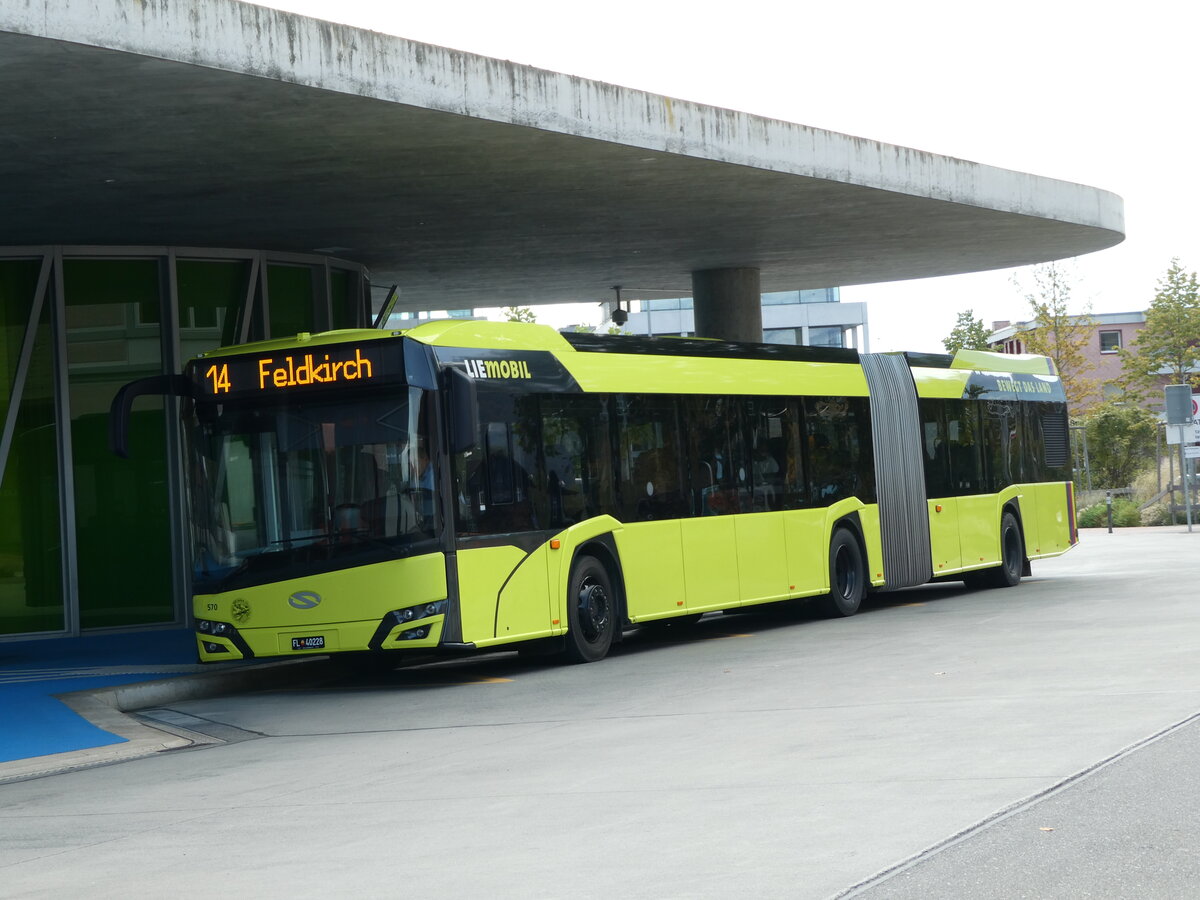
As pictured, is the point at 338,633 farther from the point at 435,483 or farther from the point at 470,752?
the point at 470,752

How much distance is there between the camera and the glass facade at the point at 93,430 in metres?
19.1

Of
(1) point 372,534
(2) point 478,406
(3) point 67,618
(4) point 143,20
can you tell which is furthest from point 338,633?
(3) point 67,618

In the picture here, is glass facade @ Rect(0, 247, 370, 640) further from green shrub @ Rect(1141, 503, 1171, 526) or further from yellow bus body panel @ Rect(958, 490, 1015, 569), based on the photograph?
green shrub @ Rect(1141, 503, 1171, 526)

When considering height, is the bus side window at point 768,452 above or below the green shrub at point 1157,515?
above

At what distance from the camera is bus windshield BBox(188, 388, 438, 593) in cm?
1348

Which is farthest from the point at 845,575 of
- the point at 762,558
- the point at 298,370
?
the point at 298,370

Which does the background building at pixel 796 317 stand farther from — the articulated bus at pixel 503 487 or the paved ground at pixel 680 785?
the paved ground at pixel 680 785

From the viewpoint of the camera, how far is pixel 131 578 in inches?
774

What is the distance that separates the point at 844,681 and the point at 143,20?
7.02 metres

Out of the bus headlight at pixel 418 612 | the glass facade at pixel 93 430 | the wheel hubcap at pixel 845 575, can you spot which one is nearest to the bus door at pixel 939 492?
the wheel hubcap at pixel 845 575

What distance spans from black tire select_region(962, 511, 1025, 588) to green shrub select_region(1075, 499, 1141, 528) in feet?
61.6

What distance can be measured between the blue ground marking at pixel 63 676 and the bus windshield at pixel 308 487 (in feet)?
5.12

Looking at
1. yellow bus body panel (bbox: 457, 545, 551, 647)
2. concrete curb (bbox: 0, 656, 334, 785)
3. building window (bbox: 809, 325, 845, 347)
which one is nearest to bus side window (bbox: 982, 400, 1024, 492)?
yellow bus body panel (bbox: 457, 545, 551, 647)

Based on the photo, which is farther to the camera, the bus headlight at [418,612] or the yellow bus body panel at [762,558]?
the yellow bus body panel at [762,558]
